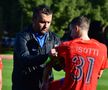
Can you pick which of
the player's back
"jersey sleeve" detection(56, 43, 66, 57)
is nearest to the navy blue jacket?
"jersey sleeve" detection(56, 43, 66, 57)

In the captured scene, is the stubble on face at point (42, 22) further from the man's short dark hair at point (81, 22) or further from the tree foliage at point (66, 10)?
the tree foliage at point (66, 10)

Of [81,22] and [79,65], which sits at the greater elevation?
[81,22]

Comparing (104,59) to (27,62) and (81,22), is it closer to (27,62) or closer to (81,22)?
(81,22)

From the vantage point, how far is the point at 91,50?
549 centimetres

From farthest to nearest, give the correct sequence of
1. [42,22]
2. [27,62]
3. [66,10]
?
[66,10]
[42,22]
[27,62]

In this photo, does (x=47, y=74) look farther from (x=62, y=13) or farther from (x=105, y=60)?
(x=62, y=13)

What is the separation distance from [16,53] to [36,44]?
0.91 feet

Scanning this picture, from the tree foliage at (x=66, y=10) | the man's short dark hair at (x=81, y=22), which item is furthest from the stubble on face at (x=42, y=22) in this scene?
the tree foliage at (x=66, y=10)

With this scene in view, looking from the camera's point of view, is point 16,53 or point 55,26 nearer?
→ point 16,53

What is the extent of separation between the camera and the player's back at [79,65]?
543cm

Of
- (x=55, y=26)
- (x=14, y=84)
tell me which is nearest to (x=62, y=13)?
(x=55, y=26)

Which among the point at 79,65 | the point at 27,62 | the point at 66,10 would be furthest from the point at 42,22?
the point at 66,10

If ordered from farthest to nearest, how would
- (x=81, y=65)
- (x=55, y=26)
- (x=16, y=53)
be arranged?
(x=55, y=26)
(x=16, y=53)
(x=81, y=65)

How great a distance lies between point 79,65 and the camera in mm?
5426
